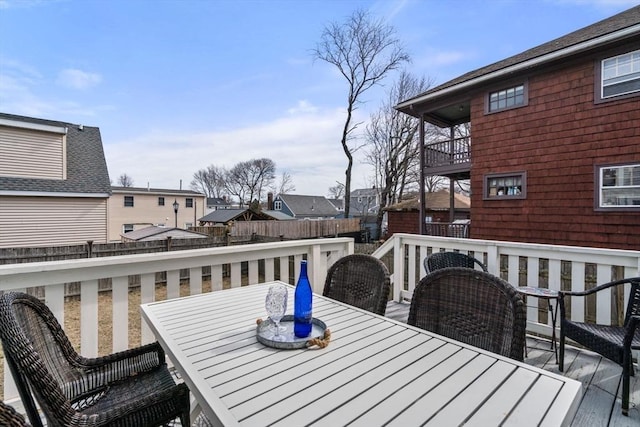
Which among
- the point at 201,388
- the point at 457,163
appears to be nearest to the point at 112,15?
the point at 201,388

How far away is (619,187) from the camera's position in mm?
6184

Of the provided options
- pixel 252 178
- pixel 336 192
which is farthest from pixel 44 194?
pixel 336 192

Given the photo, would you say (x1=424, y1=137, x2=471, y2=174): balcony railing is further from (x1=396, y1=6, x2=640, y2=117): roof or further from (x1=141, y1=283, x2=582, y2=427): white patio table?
(x1=141, y1=283, x2=582, y2=427): white patio table

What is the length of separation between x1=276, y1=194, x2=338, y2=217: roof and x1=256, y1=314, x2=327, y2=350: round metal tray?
106 ft

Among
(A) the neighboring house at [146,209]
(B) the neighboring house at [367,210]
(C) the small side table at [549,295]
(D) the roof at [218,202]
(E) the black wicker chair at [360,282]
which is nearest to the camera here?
(E) the black wicker chair at [360,282]

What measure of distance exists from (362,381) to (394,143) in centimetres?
1782

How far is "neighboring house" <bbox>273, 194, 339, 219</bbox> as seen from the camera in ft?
112

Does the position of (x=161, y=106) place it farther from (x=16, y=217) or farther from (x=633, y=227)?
(x=633, y=227)

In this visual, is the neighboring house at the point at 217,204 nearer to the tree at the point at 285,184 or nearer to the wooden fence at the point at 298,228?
the tree at the point at 285,184

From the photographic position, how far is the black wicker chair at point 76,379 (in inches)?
38.4

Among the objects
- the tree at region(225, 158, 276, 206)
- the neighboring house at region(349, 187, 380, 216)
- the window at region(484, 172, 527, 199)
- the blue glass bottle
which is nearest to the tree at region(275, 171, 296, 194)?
the tree at region(225, 158, 276, 206)

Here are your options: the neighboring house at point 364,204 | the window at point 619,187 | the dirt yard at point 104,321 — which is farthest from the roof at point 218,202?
the window at point 619,187

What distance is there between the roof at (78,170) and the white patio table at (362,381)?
1376cm

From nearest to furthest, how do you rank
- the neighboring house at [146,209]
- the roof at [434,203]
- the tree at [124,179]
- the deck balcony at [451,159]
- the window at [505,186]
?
the window at [505,186]
the deck balcony at [451,159]
the roof at [434,203]
the neighboring house at [146,209]
the tree at [124,179]
